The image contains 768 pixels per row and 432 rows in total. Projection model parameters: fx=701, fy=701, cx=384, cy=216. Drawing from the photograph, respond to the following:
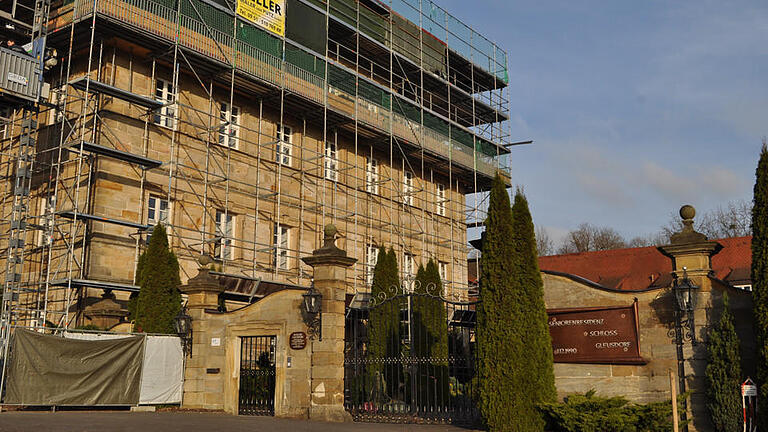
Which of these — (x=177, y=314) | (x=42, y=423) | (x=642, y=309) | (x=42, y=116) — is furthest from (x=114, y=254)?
(x=642, y=309)

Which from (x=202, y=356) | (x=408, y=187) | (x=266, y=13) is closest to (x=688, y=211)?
(x=202, y=356)

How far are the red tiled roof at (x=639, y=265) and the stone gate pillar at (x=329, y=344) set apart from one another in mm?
19953

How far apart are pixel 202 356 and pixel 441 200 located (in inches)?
809

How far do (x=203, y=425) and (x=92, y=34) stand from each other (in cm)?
1272

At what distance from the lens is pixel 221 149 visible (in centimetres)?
2422

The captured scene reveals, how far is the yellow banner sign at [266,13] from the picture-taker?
82.6 ft

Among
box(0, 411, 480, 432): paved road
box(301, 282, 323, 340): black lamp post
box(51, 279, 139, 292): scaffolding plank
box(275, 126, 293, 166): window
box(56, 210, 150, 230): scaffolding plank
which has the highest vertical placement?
box(275, 126, 293, 166): window

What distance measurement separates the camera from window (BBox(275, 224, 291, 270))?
25.8m

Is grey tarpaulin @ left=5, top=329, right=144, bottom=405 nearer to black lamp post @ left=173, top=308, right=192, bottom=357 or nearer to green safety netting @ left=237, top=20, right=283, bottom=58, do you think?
black lamp post @ left=173, top=308, right=192, bottom=357

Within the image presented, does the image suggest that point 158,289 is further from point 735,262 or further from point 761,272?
point 735,262

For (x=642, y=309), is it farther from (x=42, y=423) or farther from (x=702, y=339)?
(x=42, y=423)


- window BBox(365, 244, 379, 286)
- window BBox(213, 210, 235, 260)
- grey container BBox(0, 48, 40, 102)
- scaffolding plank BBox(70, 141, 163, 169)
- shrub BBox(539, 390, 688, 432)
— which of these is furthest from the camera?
window BBox(365, 244, 379, 286)

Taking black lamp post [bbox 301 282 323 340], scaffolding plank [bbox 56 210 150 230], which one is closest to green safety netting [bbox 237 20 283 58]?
scaffolding plank [bbox 56 210 150 230]

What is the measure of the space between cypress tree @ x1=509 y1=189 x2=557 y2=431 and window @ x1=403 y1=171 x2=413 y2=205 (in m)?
19.9
